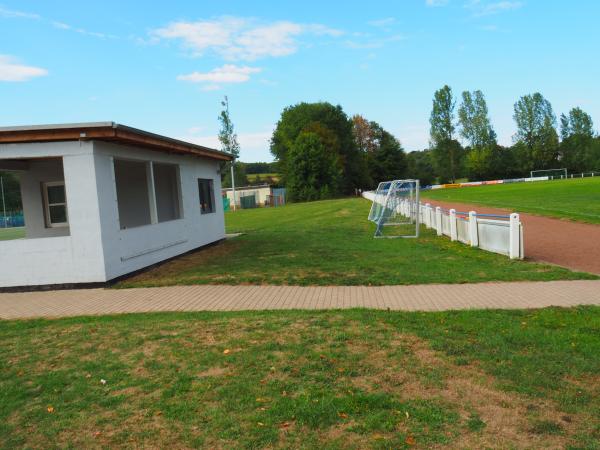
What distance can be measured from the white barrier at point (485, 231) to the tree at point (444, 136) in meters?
78.6

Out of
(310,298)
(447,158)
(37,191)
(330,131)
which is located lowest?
(310,298)

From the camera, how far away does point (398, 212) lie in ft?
91.9

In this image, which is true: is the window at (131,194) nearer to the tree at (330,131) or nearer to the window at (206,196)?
the window at (206,196)

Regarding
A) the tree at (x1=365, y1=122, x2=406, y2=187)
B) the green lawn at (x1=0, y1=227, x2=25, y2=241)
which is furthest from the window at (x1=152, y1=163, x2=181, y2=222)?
the tree at (x1=365, y1=122, x2=406, y2=187)

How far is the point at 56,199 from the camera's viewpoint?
13.4 meters

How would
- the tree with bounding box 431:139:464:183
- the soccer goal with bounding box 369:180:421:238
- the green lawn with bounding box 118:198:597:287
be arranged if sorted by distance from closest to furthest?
the green lawn with bounding box 118:198:597:287, the soccer goal with bounding box 369:180:421:238, the tree with bounding box 431:139:464:183

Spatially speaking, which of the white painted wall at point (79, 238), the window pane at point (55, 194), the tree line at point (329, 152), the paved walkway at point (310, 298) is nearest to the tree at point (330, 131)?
the tree line at point (329, 152)

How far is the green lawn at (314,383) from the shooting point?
142 inches

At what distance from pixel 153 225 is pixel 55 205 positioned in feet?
10.1

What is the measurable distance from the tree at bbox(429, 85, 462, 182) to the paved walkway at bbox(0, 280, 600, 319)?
8822 centimetres

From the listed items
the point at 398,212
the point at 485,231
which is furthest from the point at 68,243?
the point at 398,212

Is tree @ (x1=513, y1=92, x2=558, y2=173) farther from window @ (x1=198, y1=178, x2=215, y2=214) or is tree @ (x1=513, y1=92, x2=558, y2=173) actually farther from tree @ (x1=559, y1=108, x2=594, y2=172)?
window @ (x1=198, y1=178, x2=215, y2=214)

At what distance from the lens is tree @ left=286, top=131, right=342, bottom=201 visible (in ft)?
216

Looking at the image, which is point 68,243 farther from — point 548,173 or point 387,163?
point 548,173
